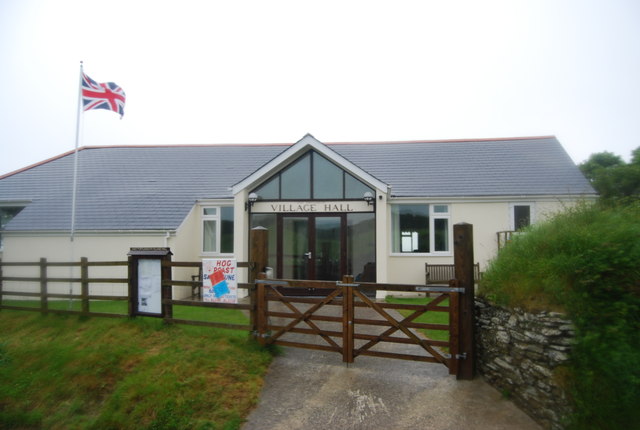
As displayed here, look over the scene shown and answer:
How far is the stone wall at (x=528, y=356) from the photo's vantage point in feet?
13.8

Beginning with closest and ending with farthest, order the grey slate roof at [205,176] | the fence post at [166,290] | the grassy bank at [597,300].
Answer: the grassy bank at [597,300]
the fence post at [166,290]
the grey slate roof at [205,176]

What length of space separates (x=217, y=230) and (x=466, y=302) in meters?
10.4

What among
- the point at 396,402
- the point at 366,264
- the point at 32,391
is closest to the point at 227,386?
the point at 396,402

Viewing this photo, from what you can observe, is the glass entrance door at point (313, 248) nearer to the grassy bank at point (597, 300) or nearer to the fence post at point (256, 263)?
the fence post at point (256, 263)

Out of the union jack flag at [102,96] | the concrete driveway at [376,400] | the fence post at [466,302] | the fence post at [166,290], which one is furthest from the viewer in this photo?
the union jack flag at [102,96]

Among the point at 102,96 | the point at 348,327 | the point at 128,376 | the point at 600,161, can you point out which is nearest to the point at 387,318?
the point at 348,327

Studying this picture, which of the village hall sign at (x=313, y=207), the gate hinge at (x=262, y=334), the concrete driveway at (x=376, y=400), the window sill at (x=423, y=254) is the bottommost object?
the concrete driveway at (x=376, y=400)

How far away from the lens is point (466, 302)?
18.2 ft

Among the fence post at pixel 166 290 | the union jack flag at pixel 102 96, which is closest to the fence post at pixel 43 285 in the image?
the fence post at pixel 166 290

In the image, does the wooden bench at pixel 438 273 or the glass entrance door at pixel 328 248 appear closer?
the glass entrance door at pixel 328 248

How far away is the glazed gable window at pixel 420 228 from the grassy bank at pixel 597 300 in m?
7.76

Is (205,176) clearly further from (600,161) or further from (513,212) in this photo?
(600,161)

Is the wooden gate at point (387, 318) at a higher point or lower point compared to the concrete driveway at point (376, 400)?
higher

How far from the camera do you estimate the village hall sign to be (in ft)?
39.4
